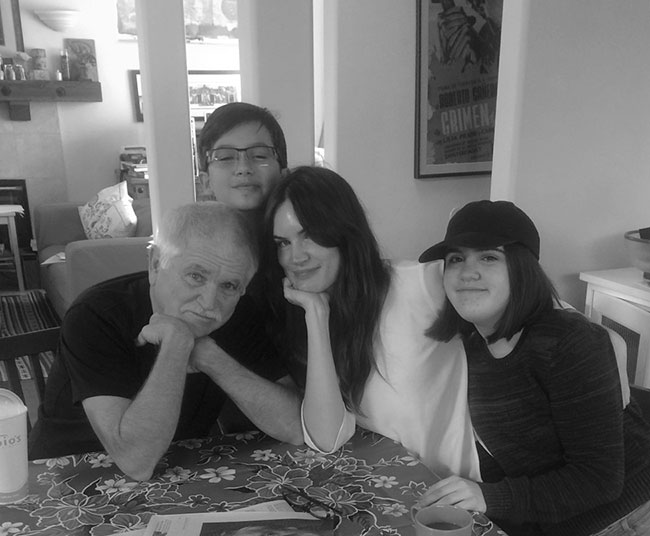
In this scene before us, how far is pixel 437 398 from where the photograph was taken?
4.57ft

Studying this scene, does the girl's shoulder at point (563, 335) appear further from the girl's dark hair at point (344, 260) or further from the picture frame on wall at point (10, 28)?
the picture frame on wall at point (10, 28)

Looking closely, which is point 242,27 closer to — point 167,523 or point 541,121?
point 541,121

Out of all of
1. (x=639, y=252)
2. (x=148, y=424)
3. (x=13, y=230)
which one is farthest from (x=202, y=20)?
(x=148, y=424)

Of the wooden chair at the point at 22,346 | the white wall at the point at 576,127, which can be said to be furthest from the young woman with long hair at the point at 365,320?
the white wall at the point at 576,127

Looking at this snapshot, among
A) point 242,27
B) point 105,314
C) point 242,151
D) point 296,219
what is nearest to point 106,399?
point 105,314

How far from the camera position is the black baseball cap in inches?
48.6

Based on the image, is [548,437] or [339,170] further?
[339,170]

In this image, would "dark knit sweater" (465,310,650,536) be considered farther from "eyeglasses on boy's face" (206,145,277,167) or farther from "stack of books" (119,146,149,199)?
"stack of books" (119,146,149,199)

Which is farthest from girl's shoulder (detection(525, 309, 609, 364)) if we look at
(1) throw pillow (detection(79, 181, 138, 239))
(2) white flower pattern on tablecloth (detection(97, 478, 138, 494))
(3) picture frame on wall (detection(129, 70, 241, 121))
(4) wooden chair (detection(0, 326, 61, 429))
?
(3) picture frame on wall (detection(129, 70, 241, 121))

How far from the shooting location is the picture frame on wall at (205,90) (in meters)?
5.82

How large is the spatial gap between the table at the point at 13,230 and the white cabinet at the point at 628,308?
450 cm

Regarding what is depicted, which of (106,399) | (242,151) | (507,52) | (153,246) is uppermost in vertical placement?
(507,52)

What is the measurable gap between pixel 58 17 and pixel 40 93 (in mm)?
685

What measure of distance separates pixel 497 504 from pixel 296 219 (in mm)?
688
